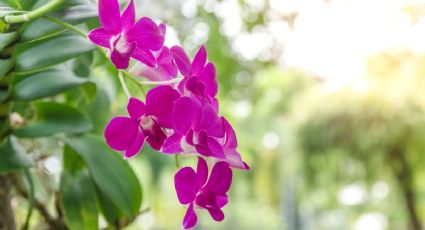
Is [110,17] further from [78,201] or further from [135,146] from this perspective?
[78,201]

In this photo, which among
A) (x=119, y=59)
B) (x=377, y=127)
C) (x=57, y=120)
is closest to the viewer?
(x=119, y=59)

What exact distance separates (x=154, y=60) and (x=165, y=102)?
0.02 m

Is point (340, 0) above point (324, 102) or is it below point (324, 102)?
above

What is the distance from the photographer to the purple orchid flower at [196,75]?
0.25 m

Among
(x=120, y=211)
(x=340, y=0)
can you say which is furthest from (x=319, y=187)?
(x=120, y=211)

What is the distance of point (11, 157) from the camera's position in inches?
12.9

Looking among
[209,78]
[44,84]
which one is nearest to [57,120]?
[44,84]

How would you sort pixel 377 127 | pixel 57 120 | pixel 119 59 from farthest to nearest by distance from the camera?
pixel 377 127 → pixel 57 120 → pixel 119 59

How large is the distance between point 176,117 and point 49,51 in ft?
0.32

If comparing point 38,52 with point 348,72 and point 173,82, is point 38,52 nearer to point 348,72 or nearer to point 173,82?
point 173,82

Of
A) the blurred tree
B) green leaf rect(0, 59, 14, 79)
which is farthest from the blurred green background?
green leaf rect(0, 59, 14, 79)

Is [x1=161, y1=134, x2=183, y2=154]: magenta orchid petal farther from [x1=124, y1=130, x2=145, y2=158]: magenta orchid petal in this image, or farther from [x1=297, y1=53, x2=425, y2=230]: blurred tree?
[x1=297, y1=53, x2=425, y2=230]: blurred tree

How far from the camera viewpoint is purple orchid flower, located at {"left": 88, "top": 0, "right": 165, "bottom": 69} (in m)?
0.23

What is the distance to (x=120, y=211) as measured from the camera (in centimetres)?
40
